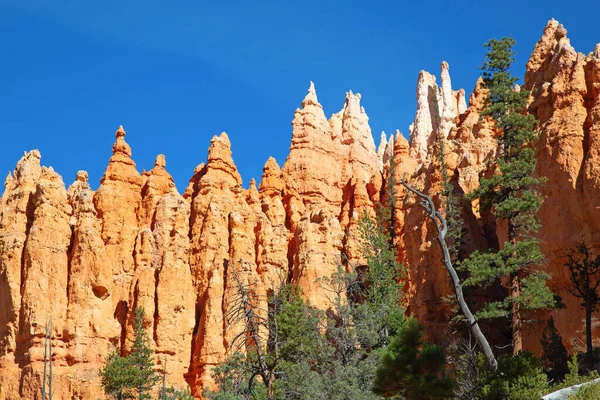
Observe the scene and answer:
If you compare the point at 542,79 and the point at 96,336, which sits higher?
the point at 542,79

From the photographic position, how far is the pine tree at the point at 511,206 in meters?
33.8

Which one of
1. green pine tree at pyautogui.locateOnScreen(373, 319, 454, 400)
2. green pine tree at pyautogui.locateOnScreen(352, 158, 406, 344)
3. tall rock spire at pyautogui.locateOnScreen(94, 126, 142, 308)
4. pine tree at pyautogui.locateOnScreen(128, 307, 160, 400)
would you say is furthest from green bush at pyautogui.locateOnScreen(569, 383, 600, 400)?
tall rock spire at pyautogui.locateOnScreen(94, 126, 142, 308)

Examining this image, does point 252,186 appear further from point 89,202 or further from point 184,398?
point 184,398

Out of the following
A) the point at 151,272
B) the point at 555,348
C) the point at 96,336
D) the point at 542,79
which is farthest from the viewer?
the point at 151,272

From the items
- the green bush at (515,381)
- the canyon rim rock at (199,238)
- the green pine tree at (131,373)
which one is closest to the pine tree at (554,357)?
the canyon rim rock at (199,238)

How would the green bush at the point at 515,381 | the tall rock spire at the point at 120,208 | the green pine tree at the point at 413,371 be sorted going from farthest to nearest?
the tall rock spire at the point at 120,208 → the green pine tree at the point at 413,371 → the green bush at the point at 515,381

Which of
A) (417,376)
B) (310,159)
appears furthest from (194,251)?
(417,376)

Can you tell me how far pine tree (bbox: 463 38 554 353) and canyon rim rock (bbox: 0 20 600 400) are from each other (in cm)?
576

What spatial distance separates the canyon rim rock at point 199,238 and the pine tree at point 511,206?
5.76m

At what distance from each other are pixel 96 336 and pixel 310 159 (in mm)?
27847

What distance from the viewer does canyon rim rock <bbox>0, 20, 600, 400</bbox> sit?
50438 millimetres

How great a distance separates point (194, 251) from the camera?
65.9 metres

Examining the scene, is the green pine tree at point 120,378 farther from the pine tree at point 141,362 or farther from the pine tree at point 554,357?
the pine tree at point 554,357

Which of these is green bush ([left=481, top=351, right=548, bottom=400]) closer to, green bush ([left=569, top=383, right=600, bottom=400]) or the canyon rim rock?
green bush ([left=569, top=383, right=600, bottom=400])
